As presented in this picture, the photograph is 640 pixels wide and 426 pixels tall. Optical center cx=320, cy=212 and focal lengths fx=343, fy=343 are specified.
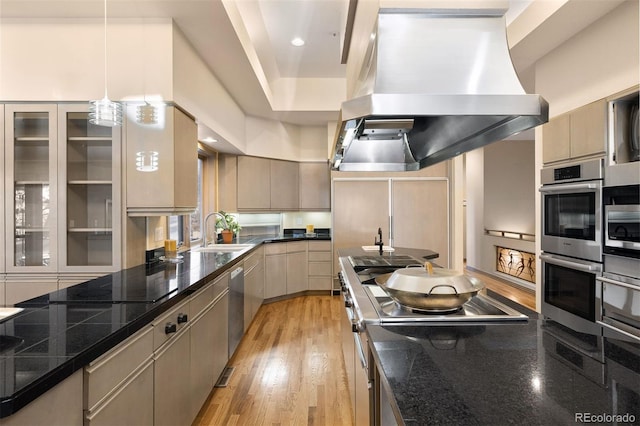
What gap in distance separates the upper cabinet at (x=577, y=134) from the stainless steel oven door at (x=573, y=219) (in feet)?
0.82

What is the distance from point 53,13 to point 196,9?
100 cm

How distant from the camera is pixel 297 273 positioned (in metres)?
5.17

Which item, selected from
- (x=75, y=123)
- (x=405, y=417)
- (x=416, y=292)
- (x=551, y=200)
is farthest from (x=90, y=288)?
(x=551, y=200)

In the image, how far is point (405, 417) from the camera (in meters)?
0.64

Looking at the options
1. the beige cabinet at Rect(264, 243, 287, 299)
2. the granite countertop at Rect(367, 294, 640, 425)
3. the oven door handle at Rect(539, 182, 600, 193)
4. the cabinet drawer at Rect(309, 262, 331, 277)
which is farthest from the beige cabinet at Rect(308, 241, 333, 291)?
the granite countertop at Rect(367, 294, 640, 425)

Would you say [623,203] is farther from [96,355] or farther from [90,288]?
[90,288]

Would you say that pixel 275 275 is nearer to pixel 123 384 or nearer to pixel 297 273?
pixel 297 273

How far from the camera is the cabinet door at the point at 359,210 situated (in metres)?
5.03

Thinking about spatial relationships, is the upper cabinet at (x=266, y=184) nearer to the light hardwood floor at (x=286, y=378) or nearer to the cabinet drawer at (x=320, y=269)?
the cabinet drawer at (x=320, y=269)

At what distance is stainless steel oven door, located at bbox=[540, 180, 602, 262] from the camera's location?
234 cm

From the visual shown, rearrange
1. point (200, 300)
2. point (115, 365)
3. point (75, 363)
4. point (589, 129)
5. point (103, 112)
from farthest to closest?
point (589, 129) < point (200, 300) < point (103, 112) < point (115, 365) < point (75, 363)

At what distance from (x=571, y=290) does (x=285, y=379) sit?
2.27 metres

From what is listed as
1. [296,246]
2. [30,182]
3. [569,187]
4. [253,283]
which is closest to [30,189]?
[30,182]

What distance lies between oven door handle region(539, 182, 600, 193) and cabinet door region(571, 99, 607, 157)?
0.23 metres
